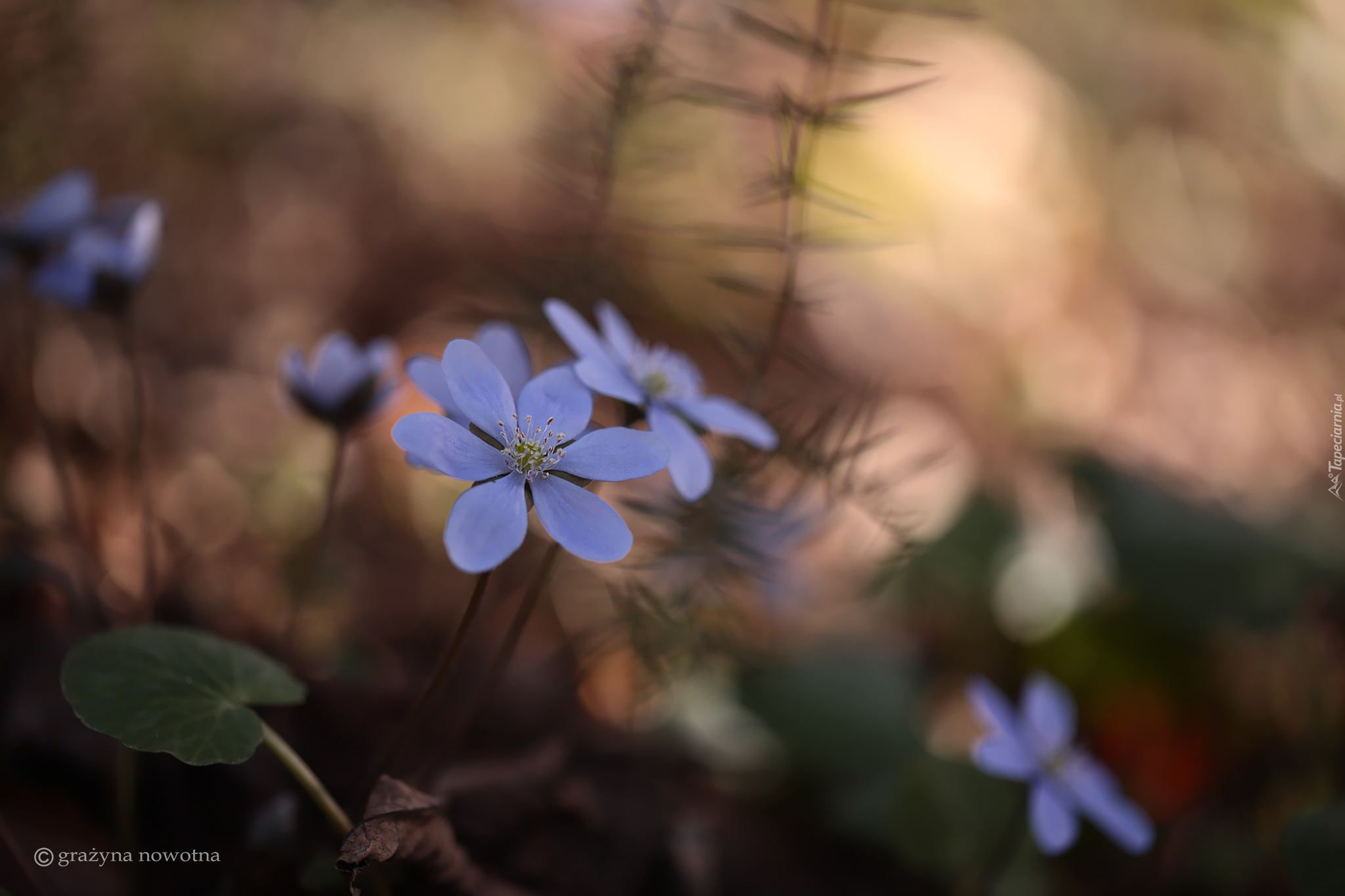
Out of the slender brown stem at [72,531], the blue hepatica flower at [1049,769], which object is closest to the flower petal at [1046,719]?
the blue hepatica flower at [1049,769]

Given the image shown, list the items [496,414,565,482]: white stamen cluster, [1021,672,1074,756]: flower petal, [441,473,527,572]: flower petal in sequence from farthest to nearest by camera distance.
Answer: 1. [1021,672,1074,756]: flower petal
2. [496,414,565,482]: white stamen cluster
3. [441,473,527,572]: flower petal

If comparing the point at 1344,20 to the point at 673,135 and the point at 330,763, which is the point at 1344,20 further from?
the point at 330,763

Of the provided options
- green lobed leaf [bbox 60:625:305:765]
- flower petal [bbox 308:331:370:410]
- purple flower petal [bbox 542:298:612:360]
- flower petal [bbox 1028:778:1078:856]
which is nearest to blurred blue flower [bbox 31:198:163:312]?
flower petal [bbox 308:331:370:410]

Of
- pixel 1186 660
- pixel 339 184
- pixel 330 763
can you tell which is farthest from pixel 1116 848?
pixel 339 184

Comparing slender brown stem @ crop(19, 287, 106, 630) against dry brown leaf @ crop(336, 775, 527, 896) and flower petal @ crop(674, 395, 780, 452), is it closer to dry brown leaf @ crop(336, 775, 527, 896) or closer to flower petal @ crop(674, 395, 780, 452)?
dry brown leaf @ crop(336, 775, 527, 896)

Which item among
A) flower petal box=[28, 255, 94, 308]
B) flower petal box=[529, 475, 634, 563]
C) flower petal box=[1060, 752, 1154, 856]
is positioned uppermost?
flower petal box=[529, 475, 634, 563]

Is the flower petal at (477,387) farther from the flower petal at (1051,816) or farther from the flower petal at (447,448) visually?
the flower petal at (1051,816)

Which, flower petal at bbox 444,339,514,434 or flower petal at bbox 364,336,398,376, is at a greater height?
flower petal at bbox 444,339,514,434
